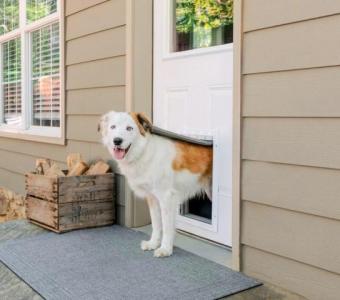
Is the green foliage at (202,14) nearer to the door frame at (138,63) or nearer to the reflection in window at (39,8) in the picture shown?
the door frame at (138,63)

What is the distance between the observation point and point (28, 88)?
480 cm

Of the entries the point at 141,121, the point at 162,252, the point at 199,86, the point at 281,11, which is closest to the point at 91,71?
the point at 199,86

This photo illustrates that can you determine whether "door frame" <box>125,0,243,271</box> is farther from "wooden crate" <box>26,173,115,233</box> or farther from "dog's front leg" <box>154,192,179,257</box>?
"dog's front leg" <box>154,192,179,257</box>

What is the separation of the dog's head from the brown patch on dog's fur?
230 millimetres

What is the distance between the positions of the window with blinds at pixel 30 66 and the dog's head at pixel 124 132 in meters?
1.87

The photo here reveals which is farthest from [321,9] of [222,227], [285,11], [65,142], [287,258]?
[65,142]

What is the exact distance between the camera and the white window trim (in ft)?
12.9

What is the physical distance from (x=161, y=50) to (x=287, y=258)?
1689mm

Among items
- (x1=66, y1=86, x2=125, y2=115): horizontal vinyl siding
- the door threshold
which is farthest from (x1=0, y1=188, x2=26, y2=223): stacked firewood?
the door threshold

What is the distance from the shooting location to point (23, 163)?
4.79 metres

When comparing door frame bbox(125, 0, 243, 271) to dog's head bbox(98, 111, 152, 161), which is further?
door frame bbox(125, 0, 243, 271)

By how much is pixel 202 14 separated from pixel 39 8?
2348 millimetres

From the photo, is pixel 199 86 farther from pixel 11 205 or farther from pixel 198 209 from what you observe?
pixel 11 205

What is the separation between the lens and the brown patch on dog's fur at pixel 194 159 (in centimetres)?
258
